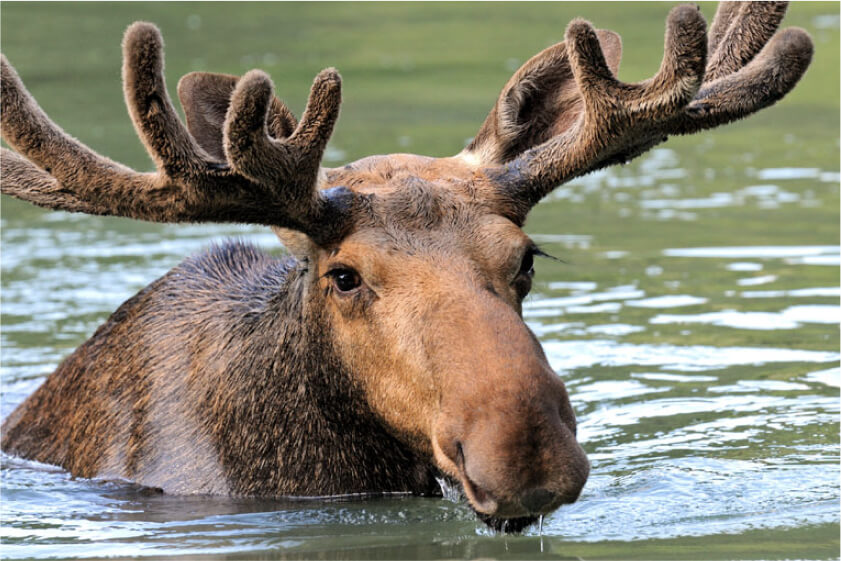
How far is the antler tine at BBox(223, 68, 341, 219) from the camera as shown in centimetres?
536

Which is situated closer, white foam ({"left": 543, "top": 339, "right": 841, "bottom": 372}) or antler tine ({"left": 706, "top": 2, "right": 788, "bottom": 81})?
antler tine ({"left": 706, "top": 2, "right": 788, "bottom": 81})

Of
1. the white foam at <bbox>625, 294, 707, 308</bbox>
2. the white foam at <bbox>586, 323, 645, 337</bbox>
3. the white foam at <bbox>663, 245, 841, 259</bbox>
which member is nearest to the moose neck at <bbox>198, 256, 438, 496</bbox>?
the white foam at <bbox>586, 323, 645, 337</bbox>

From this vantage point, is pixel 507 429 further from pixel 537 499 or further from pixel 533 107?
pixel 533 107

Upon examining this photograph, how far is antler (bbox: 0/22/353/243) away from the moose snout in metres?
1.18

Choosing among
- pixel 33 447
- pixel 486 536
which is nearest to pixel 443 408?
pixel 486 536

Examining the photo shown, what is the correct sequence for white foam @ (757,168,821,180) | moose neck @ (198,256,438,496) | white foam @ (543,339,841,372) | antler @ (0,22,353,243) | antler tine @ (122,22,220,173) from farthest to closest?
white foam @ (757,168,821,180)
white foam @ (543,339,841,372)
moose neck @ (198,256,438,496)
antler @ (0,22,353,243)
antler tine @ (122,22,220,173)

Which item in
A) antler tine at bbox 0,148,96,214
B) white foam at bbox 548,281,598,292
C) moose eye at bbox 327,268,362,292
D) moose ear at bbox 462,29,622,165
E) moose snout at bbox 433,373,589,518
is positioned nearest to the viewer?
moose snout at bbox 433,373,589,518

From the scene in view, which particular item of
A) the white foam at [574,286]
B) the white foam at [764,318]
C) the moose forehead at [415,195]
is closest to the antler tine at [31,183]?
the moose forehead at [415,195]

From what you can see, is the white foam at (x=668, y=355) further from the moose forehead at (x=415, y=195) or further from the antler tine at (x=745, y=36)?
the moose forehead at (x=415, y=195)

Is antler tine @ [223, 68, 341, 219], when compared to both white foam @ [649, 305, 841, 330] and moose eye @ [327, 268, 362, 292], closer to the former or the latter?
moose eye @ [327, 268, 362, 292]

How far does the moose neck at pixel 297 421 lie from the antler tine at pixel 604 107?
975mm

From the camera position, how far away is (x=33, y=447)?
7.45 m

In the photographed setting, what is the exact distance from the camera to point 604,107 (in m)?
5.86

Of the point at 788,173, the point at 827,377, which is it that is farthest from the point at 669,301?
the point at 788,173
